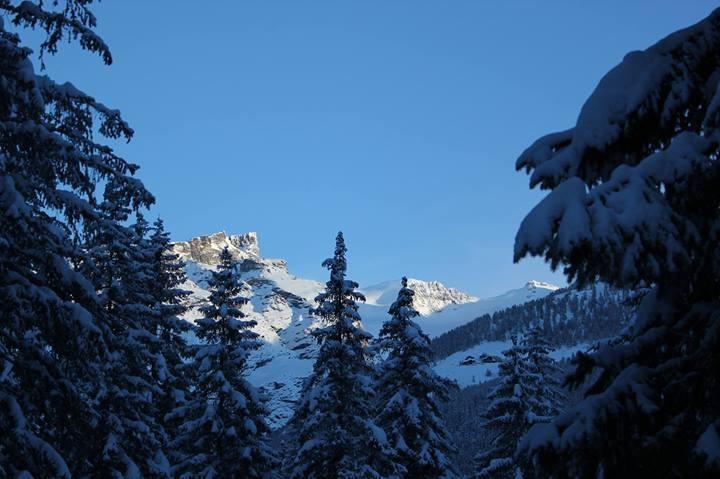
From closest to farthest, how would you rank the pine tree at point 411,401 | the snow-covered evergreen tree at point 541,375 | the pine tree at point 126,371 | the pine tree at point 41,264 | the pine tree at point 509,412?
the pine tree at point 41,264 → the pine tree at point 126,371 → the pine tree at point 411,401 → the pine tree at point 509,412 → the snow-covered evergreen tree at point 541,375

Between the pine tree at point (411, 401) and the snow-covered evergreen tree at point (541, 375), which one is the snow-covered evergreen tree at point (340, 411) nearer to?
the pine tree at point (411, 401)

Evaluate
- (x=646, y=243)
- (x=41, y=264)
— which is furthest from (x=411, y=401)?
(x=646, y=243)

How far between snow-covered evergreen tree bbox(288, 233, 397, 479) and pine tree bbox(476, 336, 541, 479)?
180 inches

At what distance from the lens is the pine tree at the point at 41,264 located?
781 cm

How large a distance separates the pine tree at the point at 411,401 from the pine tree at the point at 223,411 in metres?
A: 4.51

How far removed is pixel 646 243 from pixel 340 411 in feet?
62.2

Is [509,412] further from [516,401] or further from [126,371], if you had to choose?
[126,371]

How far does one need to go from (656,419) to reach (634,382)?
0.90 feet

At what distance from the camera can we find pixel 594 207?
384 cm

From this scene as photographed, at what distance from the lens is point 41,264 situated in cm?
839

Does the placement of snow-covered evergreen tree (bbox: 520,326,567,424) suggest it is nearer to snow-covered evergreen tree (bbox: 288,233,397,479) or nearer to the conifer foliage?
the conifer foliage

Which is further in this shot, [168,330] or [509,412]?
[509,412]

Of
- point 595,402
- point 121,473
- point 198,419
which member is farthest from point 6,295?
point 198,419

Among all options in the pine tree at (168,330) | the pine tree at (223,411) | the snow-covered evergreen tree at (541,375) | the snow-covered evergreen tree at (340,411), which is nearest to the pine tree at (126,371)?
the pine tree at (168,330)
